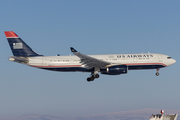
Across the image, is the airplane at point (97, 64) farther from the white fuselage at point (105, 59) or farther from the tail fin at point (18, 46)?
the tail fin at point (18, 46)

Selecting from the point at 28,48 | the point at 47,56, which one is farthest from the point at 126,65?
the point at 28,48

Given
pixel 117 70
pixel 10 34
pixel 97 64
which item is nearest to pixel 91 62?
pixel 97 64

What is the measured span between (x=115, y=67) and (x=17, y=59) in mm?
18163

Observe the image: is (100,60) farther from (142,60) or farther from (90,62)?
(142,60)

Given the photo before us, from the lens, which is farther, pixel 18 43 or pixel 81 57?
pixel 18 43

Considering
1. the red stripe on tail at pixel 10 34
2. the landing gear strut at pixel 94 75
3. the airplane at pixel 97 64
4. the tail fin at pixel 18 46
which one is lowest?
the landing gear strut at pixel 94 75

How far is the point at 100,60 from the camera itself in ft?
205

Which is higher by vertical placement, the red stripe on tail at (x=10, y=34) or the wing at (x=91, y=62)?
the red stripe on tail at (x=10, y=34)

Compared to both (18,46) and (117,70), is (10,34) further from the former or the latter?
(117,70)

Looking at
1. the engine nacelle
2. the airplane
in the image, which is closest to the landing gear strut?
the airplane

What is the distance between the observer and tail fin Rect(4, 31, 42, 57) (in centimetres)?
6694

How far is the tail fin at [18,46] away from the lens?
6694 centimetres

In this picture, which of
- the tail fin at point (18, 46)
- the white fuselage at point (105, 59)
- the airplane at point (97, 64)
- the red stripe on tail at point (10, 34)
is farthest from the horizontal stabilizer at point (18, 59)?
the red stripe on tail at point (10, 34)

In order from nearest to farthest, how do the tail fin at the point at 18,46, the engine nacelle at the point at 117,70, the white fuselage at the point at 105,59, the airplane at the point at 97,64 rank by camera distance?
the engine nacelle at the point at 117,70 < the airplane at the point at 97,64 < the white fuselage at the point at 105,59 < the tail fin at the point at 18,46
